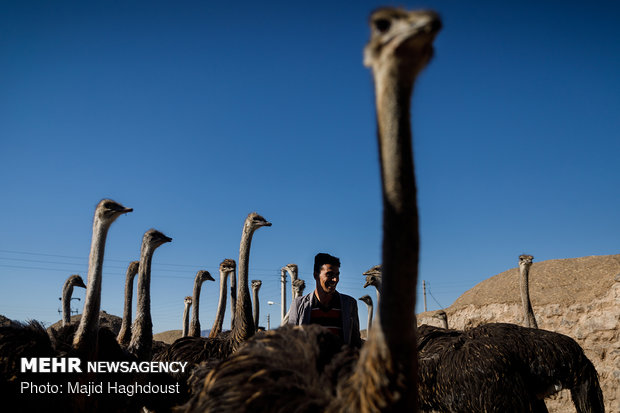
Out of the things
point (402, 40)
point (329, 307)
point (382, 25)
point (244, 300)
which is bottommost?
point (329, 307)

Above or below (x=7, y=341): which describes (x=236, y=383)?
below

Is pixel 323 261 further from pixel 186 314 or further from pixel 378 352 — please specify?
pixel 186 314

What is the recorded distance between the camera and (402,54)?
2.30 m

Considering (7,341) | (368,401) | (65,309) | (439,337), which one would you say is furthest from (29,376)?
(65,309)

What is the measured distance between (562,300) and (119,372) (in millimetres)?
10326

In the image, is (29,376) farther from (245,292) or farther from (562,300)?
(562,300)

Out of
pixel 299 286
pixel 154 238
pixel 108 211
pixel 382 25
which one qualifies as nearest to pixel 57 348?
pixel 108 211

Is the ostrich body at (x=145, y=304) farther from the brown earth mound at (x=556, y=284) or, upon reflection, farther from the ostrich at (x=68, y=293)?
the brown earth mound at (x=556, y=284)

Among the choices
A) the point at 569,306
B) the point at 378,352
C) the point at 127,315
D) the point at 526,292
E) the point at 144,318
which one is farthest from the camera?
the point at 569,306

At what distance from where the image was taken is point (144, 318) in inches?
281

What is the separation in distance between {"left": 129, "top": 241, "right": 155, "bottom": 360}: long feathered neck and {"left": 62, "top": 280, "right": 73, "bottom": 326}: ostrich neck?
4.49 m

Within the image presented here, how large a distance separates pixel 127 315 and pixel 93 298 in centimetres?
398

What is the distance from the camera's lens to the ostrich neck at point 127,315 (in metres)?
8.47

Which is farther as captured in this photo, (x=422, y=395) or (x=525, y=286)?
(x=525, y=286)
